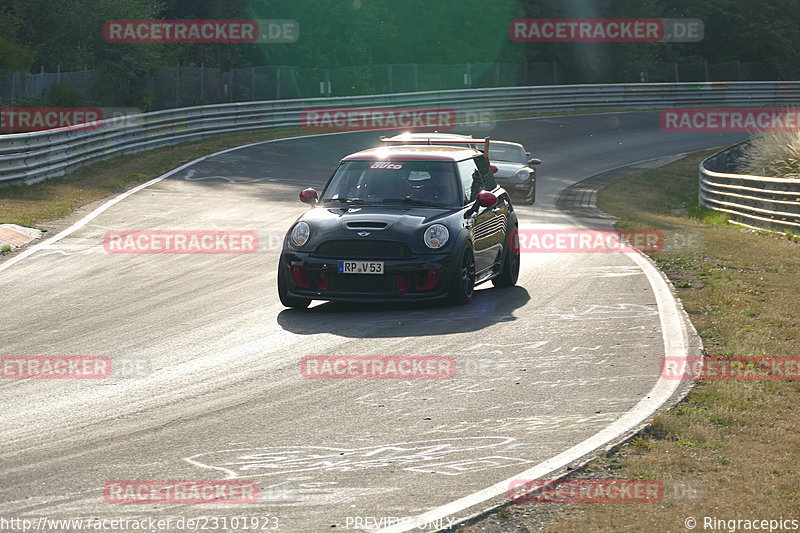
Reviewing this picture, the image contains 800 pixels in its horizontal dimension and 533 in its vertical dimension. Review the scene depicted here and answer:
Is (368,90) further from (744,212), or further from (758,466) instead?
(758,466)

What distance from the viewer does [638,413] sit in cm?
710

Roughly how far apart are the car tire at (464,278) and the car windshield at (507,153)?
43.4 ft

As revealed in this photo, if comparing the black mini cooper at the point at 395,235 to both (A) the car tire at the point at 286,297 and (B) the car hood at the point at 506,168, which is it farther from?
(B) the car hood at the point at 506,168

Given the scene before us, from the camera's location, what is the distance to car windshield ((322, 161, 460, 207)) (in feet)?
38.1

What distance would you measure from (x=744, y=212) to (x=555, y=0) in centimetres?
4000

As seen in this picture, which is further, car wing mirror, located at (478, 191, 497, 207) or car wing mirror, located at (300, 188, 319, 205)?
car wing mirror, located at (478, 191, 497, 207)

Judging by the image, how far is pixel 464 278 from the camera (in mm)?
11086

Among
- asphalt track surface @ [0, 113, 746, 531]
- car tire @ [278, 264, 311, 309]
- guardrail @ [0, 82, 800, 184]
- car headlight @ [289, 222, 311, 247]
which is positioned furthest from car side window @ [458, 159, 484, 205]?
guardrail @ [0, 82, 800, 184]

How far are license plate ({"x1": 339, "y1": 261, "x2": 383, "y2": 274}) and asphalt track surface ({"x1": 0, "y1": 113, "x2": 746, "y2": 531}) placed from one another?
454 millimetres

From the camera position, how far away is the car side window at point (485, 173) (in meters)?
12.8

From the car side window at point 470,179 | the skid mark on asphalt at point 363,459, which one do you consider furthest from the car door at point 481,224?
the skid mark on asphalt at point 363,459

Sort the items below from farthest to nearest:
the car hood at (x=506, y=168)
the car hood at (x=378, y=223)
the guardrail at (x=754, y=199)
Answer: the car hood at (x=506, y=168), the guardrail at (x=754, y=199), the car hood at (x=378, y=223)

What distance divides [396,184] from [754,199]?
11.8 meters

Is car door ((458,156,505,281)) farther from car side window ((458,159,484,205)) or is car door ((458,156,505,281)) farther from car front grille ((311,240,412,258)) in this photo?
car front grille ((311,240,412,258))
